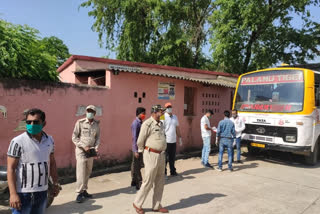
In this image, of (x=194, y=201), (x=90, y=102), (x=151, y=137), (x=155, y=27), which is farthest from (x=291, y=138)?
(x=155, y=27)

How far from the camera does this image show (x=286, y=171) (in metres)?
6.88

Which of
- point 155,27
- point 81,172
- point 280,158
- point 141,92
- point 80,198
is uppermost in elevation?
point 155,27

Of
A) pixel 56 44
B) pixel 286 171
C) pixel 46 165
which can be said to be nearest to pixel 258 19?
pixel 286 171

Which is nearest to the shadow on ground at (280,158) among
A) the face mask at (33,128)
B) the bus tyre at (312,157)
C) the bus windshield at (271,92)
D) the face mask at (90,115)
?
the bus tyre at (312,157)

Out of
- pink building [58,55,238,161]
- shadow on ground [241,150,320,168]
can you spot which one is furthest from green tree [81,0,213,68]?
shadow on ground [241,150,320,168]

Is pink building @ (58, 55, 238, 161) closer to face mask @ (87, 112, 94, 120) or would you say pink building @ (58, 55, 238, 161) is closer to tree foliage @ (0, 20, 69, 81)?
tree foliage @ (0, 20, 69, 81)

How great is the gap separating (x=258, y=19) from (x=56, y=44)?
23.3 m

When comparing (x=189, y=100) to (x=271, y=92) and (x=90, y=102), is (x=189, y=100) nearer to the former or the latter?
(x=271, y=92)

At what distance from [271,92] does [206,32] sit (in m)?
11.3

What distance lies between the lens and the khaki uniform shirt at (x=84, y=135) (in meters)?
4.42

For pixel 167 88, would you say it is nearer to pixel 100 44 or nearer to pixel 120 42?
pixel 120 42

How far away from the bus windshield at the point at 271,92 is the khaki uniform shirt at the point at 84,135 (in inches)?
214

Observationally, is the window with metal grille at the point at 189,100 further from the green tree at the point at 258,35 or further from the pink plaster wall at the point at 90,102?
the green tree at the point at 258,35

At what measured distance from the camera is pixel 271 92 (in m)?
7.65
